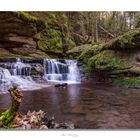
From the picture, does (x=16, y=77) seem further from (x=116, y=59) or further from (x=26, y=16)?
(x=116, y=59)

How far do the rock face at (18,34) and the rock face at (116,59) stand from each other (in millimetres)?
601

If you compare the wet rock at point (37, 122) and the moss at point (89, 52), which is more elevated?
the moss at point (89, 52)

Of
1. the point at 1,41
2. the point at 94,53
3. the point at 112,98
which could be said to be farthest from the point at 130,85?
the point at 1,41

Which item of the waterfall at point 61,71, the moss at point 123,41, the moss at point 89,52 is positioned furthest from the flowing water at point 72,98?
the moss at point 123,41

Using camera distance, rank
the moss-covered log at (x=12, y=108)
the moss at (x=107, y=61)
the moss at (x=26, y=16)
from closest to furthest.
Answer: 1. the moss-covered log at (x=12, y=108)
2. the moss at (x=26, y=16)
3. the moss at (x=107, y=61)

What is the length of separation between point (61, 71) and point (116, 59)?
0.68 meters

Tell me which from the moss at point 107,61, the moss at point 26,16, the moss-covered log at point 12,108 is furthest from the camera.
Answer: the moss at point 107,61

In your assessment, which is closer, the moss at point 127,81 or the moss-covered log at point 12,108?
the moss-covered log at point 12,108

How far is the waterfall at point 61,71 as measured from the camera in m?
4.22

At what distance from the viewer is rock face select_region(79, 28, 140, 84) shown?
13.9ft

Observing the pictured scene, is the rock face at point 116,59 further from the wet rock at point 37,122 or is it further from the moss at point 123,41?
the wet rock at point 37,122

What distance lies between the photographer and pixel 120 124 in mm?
4027
